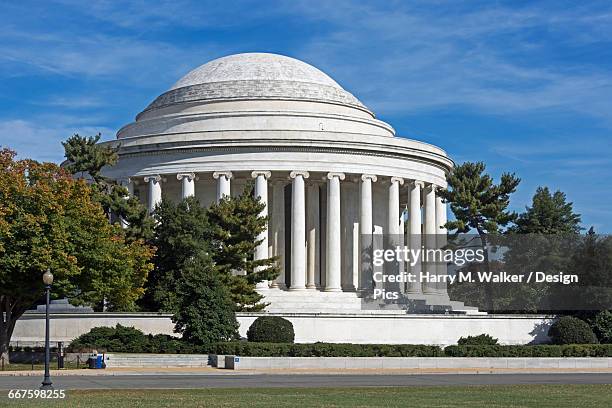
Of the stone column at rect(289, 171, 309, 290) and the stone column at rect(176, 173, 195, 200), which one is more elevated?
the stone column at rect(176, 173, 195, 200)

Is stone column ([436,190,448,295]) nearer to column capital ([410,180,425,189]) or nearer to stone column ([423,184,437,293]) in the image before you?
stone column ([423,184,437,293])

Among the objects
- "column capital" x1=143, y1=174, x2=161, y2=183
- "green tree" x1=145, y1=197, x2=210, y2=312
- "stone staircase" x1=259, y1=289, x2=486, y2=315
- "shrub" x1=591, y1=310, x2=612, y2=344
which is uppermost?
"column capital" x1=143, y1=174, x2=161, y2=183

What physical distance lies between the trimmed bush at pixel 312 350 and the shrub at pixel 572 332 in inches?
426

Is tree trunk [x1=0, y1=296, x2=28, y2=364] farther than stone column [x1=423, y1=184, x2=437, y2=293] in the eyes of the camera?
No

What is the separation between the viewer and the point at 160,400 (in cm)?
3431

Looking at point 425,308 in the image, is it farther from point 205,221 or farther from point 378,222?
point 205,221

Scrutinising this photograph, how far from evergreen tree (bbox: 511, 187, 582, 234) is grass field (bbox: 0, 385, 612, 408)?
3834 cm

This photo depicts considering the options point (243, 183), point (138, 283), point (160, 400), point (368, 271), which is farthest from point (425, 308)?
point (160, 400)

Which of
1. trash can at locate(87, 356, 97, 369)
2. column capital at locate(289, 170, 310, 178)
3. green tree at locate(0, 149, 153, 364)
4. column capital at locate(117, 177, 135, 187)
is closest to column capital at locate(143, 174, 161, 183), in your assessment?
column capital at locate(117, 177, 135, 187)

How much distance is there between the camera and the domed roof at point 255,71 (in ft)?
311

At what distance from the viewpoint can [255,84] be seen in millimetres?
93188

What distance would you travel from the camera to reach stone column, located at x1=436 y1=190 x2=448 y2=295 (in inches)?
3615

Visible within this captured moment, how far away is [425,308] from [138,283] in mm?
23562

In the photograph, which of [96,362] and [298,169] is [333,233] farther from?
[96,362]
